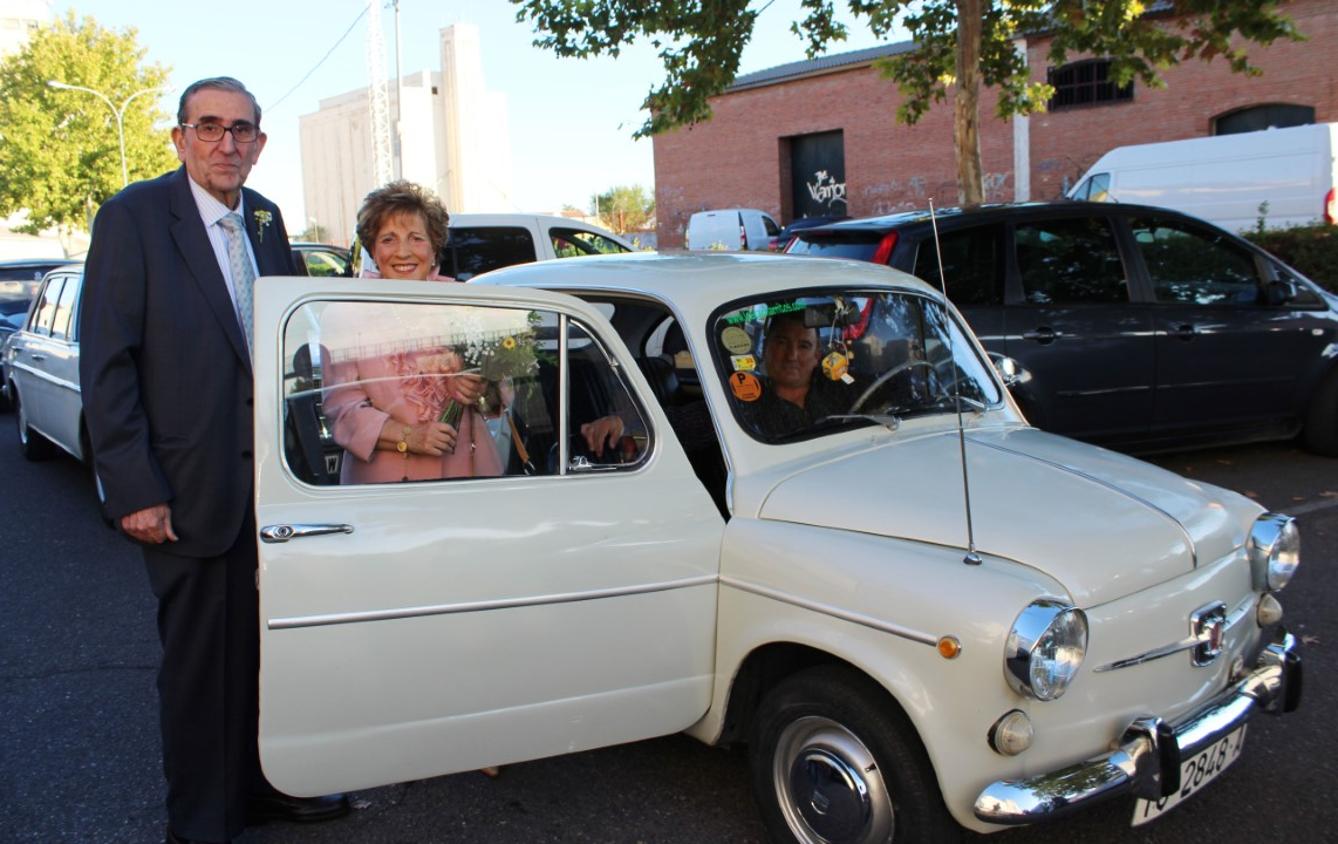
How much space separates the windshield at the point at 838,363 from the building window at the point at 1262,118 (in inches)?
877

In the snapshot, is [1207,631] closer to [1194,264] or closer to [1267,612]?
[1267,612]

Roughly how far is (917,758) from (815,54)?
10.8 m

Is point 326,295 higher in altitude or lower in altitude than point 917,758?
higher

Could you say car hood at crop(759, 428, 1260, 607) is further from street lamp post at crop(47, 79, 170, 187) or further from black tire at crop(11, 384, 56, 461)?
street lamp post at crop(47, 79, 170, 187)

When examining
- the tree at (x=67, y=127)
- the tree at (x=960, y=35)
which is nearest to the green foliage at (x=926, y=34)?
the tree at (x=960, y=35)

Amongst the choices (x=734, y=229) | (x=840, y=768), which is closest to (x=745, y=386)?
(x=840, y=768)

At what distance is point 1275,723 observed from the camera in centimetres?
372

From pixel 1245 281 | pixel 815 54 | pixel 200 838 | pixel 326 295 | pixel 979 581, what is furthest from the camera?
pixel 815 54

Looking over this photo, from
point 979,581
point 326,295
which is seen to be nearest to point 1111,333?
point 979,581

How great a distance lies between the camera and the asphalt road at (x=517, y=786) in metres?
3.15

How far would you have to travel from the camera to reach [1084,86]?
2523 centimetres

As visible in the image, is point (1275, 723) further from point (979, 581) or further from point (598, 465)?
point (598, 465)

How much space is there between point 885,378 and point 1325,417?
5.50 m

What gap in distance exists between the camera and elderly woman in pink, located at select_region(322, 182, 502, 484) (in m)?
2.82
